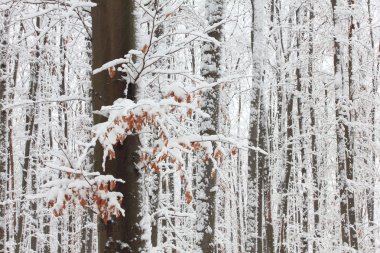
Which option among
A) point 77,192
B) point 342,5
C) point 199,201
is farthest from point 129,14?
point 342,5

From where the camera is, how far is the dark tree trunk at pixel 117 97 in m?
3.93

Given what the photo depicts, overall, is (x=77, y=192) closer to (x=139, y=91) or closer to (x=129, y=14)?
(x=139, y=91)

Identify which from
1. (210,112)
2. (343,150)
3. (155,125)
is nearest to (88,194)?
(155,125)

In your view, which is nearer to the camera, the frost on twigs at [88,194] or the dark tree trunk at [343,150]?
the frost on twigs at [88,194]

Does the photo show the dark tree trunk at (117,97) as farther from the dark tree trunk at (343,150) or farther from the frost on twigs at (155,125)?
the dark tree trunk at (343,150)

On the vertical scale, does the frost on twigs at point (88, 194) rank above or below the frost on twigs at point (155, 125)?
below

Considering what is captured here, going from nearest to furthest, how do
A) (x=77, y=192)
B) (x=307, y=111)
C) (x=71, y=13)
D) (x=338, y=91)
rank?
(x=77, y=192), (x=71, y=13), (x=338, y=91), (x=307, y=111)

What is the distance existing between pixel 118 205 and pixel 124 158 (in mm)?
553

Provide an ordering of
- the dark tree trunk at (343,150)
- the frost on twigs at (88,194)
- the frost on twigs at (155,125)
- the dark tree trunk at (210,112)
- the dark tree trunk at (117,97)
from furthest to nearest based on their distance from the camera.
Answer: the dark tree trunk at (343,150) → the dark tree trunk at (210,112) → the dark tree trunk at (117,97) → the frost on twigs at (88,194) → the frost on twigs at (155,125)

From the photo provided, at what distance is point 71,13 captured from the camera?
4480 millimetres

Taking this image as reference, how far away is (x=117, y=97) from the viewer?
164 inches

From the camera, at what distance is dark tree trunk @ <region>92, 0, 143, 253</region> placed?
3.93m

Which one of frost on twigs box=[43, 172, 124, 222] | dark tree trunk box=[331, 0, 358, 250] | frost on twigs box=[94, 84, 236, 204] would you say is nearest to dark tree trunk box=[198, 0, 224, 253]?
frost on twigs box=[94, 84, 236, 204]

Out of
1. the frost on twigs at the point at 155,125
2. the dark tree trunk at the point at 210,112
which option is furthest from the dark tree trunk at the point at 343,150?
the frost on twigs at the point at 155,125
